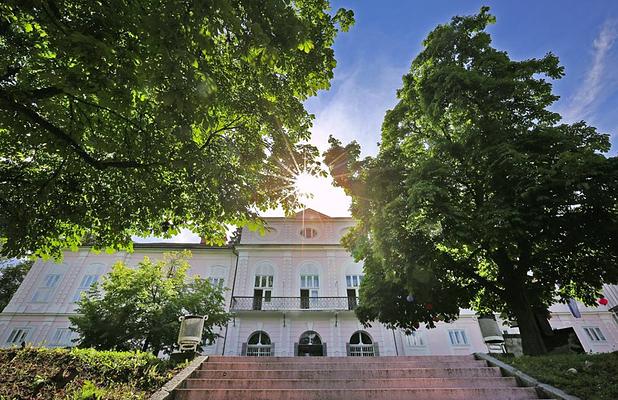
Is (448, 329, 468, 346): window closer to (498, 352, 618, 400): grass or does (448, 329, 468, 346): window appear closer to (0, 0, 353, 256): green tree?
(498, 352, 618, 400): grass

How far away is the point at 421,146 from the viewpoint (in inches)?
461

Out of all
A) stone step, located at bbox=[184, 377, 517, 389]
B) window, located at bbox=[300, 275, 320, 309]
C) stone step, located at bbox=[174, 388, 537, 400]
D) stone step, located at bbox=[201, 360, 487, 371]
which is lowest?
stone step, located at bbox=[174, 388, 537, 400]

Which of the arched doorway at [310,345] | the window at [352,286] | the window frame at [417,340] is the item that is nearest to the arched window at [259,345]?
the arched doorway at [310,345]

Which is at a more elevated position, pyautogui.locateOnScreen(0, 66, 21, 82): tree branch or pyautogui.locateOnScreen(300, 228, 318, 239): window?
pyautogui.locateOnScreen(300, 228, 318, 239): window

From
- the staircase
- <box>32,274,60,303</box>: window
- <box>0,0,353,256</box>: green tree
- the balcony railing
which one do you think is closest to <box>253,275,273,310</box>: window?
the balcony railing

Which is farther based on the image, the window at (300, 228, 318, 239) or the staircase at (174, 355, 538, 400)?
the window at (300, 228, 318, 239)

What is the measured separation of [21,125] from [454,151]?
10.4 meters

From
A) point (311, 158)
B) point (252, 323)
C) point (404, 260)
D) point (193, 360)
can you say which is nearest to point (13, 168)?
point (193, 360)

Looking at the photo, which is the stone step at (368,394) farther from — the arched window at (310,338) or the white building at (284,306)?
the arched window at (310,338)

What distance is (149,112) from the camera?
19.5ft

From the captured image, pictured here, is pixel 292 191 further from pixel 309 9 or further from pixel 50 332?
pixel 50 332

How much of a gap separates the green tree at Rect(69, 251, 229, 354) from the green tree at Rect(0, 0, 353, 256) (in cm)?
512

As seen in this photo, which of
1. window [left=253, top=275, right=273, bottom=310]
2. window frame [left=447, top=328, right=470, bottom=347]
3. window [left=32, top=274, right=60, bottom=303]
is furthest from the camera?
window [left=32, top=274, right=60, bottom=303]

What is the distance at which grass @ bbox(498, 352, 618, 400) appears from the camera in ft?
15.1
